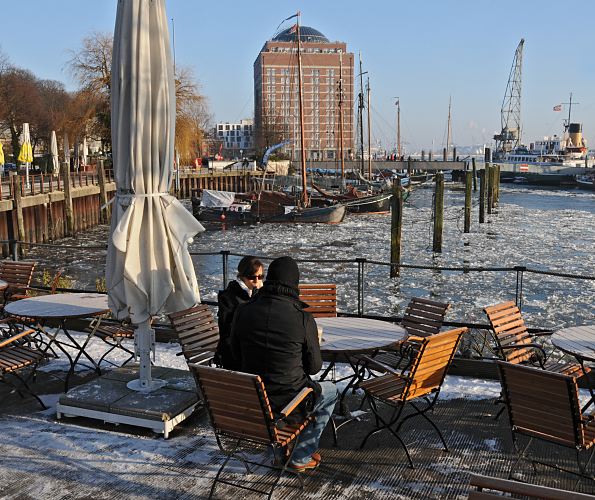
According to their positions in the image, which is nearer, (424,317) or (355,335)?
(355,335)

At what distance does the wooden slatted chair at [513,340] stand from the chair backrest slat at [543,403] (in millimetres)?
1752

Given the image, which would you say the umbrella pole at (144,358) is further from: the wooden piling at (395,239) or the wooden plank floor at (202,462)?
the wooden piling at (395,239)

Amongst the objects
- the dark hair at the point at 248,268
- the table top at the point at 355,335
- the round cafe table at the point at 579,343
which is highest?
the dark hair at the point at 248,268

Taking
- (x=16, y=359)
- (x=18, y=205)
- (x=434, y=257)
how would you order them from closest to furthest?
(x=16, y=359) → (x=18, y=205) → (x=434, y=257)

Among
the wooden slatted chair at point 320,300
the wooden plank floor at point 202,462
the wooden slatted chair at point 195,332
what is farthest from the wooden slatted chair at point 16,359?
the wooden slatted chair at point 320,300

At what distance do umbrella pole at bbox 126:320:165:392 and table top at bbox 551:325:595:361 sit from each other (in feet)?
11.5

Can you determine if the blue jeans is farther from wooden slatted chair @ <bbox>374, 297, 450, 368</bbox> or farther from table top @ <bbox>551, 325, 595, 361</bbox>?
table top @ <bbox>551, 325, 595, 361</bbox>

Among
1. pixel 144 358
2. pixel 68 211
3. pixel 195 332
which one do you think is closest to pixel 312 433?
pixel 144 358

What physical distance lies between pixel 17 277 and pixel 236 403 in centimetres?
577

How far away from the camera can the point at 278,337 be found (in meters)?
4.39

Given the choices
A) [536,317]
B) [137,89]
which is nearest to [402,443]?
[137,89]

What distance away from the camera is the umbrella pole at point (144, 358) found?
5898mm

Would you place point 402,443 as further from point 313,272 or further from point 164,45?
point 313,272

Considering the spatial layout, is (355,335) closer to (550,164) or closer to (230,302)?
(230,302)
